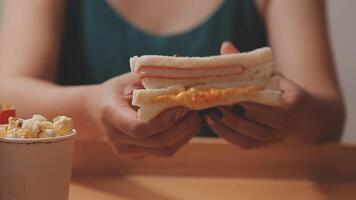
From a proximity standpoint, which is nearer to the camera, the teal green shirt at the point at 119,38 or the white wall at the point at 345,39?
the teal green shirt at the point at 119,38

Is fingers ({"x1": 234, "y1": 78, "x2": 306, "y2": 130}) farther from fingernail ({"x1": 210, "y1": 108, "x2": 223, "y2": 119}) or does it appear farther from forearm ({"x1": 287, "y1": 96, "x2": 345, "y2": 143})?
forearm ({"x1": 287, "y1": 96, "x2": 345, "y2": 143})

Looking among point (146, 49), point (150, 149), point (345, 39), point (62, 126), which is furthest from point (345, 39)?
point (62, 126)

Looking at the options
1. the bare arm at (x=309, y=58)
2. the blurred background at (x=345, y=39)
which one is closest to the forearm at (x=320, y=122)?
the bare arm at (x=309, y=58)

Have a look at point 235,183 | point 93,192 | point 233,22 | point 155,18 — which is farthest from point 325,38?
point 93,192

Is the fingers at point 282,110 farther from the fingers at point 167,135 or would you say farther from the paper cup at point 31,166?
the paper cup at point 31,166

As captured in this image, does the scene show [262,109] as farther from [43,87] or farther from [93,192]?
[43,87]

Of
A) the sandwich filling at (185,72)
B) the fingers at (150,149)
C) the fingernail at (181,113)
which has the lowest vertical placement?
the fingers at (150,149)
